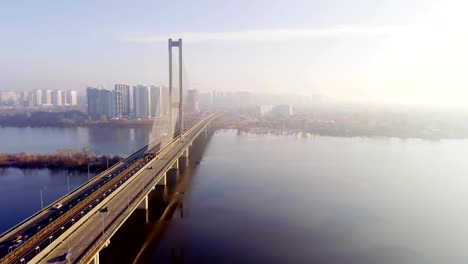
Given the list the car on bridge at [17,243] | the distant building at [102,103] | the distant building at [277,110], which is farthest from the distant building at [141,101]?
the car on bridge at [17,243]

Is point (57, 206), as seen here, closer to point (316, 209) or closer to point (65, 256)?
point (65, 256)

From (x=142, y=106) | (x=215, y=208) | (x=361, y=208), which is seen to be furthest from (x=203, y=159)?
(x=142, y=106)

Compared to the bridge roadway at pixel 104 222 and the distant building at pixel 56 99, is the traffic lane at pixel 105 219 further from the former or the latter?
the distant building at pixel 56 99

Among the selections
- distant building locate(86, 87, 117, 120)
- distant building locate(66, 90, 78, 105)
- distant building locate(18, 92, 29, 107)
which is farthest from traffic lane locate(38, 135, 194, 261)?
distant building locate(66, 90, 78, 105)

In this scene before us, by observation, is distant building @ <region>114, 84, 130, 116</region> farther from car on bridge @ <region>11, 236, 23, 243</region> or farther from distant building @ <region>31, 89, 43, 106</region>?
car on bridge @ <region>11, 236, 23, 243</region>

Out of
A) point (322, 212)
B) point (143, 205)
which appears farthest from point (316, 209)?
point (143, 205)

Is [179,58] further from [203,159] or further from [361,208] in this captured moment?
[361,208]

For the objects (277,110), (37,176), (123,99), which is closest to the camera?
(37,176)
